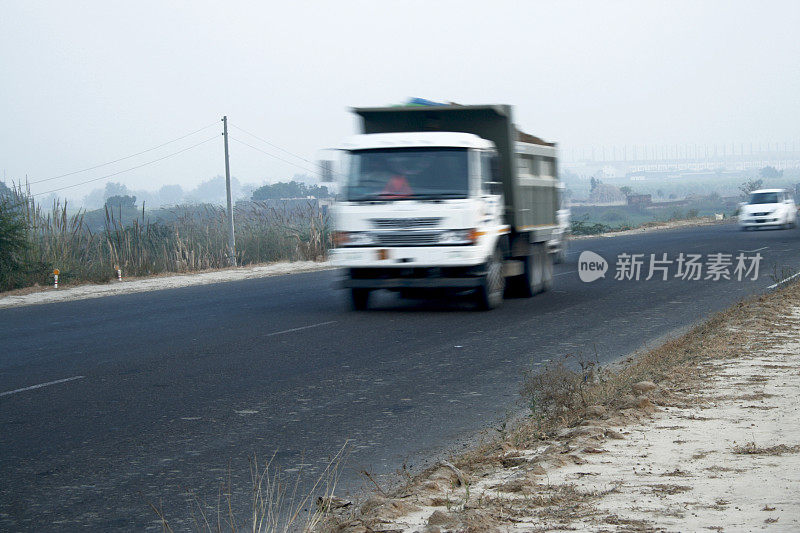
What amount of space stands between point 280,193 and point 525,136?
97.4m

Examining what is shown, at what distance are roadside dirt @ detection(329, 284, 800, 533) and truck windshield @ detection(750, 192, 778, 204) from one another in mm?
36855

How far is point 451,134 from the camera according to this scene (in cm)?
1508

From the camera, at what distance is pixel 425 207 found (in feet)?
47.5

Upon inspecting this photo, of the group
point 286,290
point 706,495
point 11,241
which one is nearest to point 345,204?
point 286,290

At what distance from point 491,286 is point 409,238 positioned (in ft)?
5.44

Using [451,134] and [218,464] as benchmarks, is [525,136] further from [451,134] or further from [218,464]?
[218,464]

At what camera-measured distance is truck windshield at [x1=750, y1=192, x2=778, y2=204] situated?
140 feet

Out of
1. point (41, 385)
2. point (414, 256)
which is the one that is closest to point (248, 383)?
point (41, 385)

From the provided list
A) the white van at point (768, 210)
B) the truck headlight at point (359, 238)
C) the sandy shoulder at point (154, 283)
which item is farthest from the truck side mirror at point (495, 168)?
the white van at point (768, 210)

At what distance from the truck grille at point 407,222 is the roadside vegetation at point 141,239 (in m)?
12.5

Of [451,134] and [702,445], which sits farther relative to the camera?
[451,134]

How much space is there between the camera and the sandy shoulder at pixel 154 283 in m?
21.1

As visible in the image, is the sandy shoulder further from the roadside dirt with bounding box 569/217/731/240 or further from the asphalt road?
the roadside dirt with bounding box 569/217/731/240

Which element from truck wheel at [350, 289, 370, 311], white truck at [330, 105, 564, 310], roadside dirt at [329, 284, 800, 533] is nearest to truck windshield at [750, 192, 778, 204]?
white truck at [330, 105, 564, 310]
